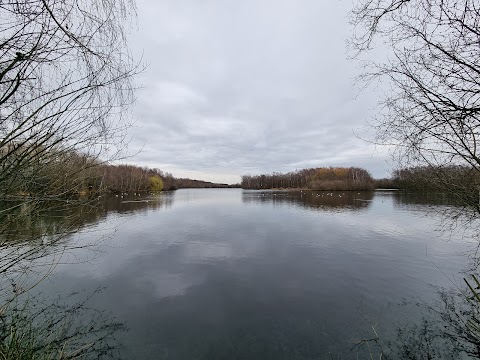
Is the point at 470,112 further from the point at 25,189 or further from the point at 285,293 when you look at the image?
the point at 285,293

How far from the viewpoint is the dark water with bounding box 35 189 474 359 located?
184 inches

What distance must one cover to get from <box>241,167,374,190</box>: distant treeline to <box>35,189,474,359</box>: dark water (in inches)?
2589

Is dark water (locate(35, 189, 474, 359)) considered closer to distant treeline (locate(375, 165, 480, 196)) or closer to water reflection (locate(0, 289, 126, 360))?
water reflection (locate(0, 289, 126, 360))

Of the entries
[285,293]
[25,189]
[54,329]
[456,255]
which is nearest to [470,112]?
[25,189]

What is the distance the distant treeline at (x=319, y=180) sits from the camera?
75.6 m

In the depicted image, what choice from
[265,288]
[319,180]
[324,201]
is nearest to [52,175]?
[265,288]

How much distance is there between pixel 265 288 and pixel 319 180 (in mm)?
87602

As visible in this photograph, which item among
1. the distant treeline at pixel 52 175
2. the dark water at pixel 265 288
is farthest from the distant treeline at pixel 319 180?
the distant treeline at pixel 52 175

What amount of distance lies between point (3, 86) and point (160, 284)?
6.38m

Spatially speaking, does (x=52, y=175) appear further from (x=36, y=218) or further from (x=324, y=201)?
(x=324, y=201)

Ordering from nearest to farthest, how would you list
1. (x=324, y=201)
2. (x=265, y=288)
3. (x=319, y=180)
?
(x=265, y=288), (x=324, y=201), (x=319, y=180)

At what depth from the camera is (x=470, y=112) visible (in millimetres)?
2613

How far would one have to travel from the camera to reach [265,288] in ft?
22.9

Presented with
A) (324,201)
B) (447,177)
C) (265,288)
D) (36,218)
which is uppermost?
(447,177)
